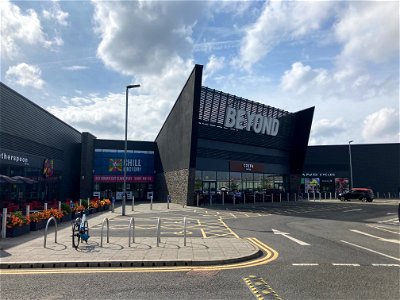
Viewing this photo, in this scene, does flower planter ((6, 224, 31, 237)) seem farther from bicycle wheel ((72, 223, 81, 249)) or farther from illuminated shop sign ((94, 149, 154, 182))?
illuminated shop sign ((94, 149, 154, 182))

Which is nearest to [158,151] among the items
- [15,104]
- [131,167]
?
[131,167]

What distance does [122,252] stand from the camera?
10.1 metres

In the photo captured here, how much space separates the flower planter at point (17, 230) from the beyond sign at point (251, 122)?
26782mm

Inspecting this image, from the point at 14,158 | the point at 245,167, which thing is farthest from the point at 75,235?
the point at 245,167

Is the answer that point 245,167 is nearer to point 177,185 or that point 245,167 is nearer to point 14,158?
point 177,185

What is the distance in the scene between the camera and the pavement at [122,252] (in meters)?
8.95

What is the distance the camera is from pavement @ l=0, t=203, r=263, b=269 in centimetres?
895

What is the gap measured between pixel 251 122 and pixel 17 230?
1240 inches

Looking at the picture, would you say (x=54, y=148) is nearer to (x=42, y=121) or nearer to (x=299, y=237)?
(x=42, y=121)

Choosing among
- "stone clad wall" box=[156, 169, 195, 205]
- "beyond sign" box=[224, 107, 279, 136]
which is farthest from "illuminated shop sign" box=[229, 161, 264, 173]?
"stone clad wall" box=[156, 169, 195, 205]

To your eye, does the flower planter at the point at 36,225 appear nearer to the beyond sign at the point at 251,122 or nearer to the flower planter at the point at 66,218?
the flower planter at the point at 66,218

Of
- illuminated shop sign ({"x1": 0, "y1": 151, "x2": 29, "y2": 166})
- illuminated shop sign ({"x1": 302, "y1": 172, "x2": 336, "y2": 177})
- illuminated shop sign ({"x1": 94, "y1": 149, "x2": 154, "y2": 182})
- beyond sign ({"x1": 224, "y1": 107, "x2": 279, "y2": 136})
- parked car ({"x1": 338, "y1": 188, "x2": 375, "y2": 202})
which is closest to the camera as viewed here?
illuminated shop sign ({"x1": 0, "y1": 151, "x2": 29, "y2": 166})

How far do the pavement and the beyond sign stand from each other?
26518 mm

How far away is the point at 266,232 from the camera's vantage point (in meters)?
15.5
